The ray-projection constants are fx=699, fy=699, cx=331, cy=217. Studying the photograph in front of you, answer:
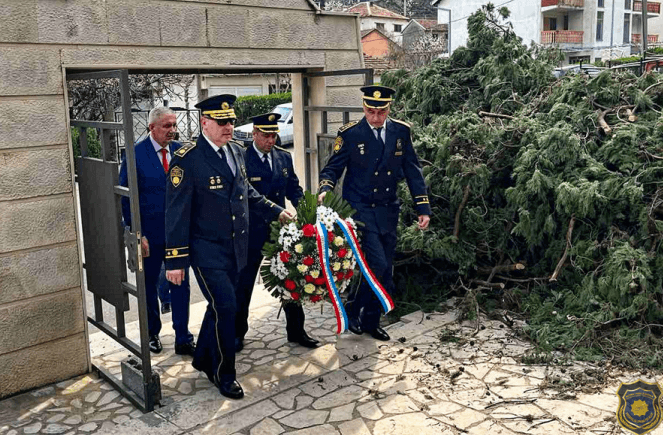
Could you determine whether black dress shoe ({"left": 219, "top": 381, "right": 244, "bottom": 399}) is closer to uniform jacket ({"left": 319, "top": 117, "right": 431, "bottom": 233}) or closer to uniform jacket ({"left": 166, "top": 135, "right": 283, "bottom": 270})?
uniform jacket ({"left": 166, "top": 135, "right": 283, "bottom": 270})

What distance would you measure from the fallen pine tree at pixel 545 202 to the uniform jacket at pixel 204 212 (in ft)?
7.11

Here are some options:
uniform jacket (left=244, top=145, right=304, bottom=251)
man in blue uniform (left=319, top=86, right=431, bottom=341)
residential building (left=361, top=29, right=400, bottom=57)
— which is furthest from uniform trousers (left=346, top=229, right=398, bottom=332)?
residential building (left=361, top=29, right=400, bottom=57)

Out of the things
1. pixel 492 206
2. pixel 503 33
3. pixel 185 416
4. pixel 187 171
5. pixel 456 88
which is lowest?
pixel 185 416

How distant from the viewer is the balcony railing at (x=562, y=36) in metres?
44.6

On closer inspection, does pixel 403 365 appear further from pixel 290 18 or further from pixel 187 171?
pixel 290 18

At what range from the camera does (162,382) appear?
525 cm

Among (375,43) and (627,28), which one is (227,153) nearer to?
(375,43)

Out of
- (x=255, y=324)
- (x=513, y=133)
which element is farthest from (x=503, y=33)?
(x=255, y=324)

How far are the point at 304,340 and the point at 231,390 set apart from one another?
43.2 inches

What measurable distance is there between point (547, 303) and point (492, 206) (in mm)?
1276

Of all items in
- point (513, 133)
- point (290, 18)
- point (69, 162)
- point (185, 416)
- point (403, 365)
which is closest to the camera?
point (185, 416)

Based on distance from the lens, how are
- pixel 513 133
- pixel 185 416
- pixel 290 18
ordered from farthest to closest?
pixel 513 133, pixel 290 18, pixel 185 416

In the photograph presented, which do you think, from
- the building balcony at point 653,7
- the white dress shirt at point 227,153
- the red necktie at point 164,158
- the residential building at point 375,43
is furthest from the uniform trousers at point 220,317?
the building balcony at point 653,7

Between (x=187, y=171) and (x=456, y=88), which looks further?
(x=456, y=88)
